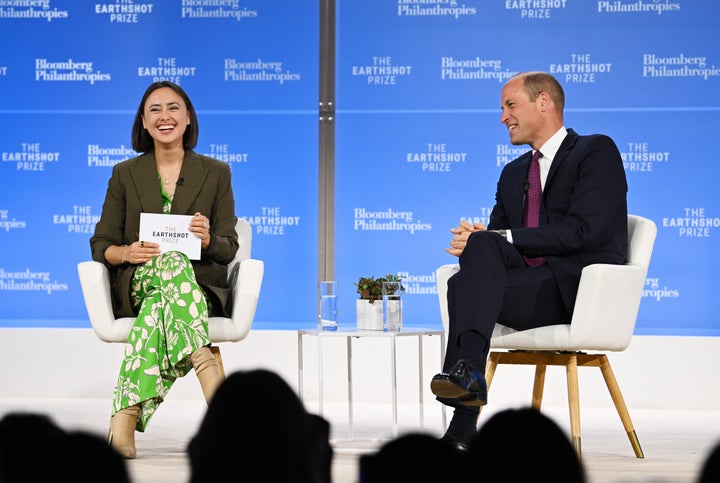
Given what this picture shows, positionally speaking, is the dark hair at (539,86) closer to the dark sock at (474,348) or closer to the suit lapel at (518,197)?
the suit lapel at (518,197)

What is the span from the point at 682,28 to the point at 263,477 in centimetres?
511

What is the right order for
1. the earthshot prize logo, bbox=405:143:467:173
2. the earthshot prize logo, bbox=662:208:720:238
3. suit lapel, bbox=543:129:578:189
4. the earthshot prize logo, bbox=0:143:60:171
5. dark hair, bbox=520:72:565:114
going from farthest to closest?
the earthshot prize logo, bbox=0:143:60:171, the earthshot prize logo, bbox=405:143:467:173, the earthshot prize logo, bbox=662:208:720:238, dark hair, bbox=520:72:565:114, suit lapel, bbox=543:129:578:189

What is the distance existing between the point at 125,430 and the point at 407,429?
1.11 metres

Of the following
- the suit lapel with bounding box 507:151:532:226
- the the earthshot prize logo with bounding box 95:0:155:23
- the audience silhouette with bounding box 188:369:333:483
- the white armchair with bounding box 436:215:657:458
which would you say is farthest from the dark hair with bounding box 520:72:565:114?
the audience silhouette with bounding box 188:369:333:483

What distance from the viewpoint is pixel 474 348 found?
294 cm

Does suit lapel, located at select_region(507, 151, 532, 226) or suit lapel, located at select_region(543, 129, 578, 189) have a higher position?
suit lapel, located at select_region(543, 129, 578, 189)

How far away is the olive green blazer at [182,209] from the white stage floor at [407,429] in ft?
1.96

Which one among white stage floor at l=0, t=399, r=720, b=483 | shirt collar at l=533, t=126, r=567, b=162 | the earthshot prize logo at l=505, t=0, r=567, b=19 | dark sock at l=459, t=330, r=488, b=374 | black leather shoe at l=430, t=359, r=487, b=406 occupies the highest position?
the earthshot prize logo at l=505, t=0, r=567, b=19

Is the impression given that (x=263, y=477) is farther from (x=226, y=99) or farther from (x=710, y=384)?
(x=226, y=99)

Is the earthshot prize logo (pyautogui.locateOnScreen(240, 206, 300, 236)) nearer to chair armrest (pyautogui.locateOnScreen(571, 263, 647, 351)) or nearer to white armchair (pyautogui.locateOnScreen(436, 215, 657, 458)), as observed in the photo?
white armchair (pyautogui.locateOnScreen(436, 215, 657, 458))

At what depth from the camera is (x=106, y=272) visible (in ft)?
11.8

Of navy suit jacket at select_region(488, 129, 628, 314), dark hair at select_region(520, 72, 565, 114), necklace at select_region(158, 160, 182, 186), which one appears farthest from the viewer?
necklace at select_region(158, 160, 182, 186)

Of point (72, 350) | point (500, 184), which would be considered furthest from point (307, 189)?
point (500, 184)

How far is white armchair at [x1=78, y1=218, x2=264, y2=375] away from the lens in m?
3.51
